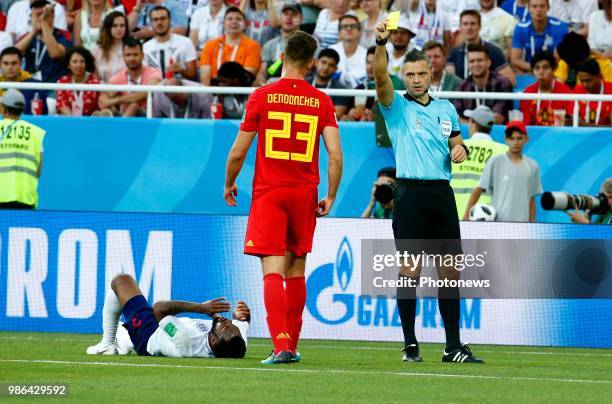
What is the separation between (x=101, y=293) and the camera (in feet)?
47.8

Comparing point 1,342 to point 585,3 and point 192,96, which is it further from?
point 585,3

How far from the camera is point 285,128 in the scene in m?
10.1

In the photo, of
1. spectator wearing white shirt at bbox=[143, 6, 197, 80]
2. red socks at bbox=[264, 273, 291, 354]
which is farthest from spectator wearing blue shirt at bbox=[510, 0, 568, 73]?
red socks at bbox=[264, 273, 291, 354]

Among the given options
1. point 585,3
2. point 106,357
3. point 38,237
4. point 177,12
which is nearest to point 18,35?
point 177,12

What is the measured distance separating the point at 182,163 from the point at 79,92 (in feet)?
5.59

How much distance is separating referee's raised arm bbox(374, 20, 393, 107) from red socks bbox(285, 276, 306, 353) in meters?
1.47

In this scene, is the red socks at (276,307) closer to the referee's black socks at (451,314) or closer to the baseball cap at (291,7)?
the referee's black socks at (451,314)

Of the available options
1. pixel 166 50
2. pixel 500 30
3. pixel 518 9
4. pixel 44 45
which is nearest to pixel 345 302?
pixel 500 30

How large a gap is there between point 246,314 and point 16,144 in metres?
6.76

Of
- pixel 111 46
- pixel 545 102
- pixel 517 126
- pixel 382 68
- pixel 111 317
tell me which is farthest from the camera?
pixel 111 46

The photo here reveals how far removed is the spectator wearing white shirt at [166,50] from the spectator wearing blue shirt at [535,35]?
4.23 m

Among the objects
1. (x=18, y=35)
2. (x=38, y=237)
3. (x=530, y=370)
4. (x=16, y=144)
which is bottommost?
(x=530, y=370)

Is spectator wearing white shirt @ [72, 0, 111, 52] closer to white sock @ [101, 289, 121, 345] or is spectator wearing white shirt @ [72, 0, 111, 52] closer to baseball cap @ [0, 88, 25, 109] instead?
baseball cap @ [0, 88, 25, 109]

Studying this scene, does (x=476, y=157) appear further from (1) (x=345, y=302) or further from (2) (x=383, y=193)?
(1) (x=345, y=302)
